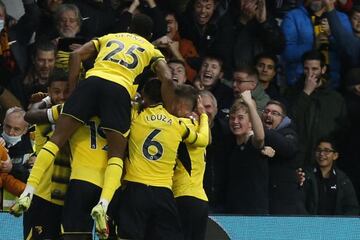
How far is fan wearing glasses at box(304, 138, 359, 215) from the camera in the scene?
13617 mm

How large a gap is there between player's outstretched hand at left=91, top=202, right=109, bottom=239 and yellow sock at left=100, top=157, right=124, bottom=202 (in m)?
0.17

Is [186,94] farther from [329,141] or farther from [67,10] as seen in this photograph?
[67,10]

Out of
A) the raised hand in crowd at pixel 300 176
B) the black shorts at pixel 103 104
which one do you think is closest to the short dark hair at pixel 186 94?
the black shorts at pixel 103 104

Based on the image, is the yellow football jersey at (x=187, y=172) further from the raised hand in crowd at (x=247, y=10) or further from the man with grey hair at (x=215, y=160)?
the raised hand in crowd at (x=247, y=10)

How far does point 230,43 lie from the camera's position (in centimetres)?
1496

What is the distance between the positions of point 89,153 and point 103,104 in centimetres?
43

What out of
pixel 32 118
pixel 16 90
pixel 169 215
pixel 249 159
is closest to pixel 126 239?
pixel 169 215

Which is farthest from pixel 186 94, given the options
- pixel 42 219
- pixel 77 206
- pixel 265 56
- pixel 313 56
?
pixel 313 56

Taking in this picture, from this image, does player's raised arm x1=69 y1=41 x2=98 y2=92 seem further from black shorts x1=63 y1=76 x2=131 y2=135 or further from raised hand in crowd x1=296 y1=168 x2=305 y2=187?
raised hand in crowd x1=296 y1=168 x2=305 y2=187

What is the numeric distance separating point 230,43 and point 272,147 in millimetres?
2252

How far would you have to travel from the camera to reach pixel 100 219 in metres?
10.4

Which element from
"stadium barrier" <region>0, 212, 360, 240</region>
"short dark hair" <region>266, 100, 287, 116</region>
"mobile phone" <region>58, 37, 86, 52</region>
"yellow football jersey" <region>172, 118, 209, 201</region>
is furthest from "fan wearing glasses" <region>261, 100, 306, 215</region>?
"mobile phone" <region>58, 37, 86, 52</region>

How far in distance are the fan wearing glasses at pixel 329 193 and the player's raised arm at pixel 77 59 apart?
11.1ft

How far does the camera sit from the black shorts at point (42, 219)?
11.1 m
